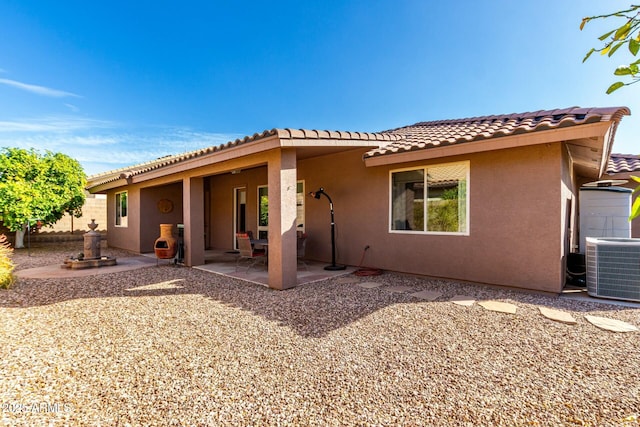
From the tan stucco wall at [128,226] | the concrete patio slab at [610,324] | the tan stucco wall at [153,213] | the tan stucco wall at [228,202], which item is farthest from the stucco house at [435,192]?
the tan stucco wall at [128,226]

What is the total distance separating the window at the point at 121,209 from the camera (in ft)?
45.4

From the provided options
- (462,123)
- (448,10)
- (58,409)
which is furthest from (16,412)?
(448,10)

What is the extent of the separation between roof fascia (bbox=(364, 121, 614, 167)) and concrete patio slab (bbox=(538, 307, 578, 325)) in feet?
9.06

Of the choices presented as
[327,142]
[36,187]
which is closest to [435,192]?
[327,142]

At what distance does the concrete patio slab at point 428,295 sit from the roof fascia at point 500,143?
2731 millimetres

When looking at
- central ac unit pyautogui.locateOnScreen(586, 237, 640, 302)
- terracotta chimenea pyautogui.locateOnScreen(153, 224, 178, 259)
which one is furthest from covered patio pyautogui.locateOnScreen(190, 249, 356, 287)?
central ac unit pyautogui.locateOnScreen(586, 237, 640, 302)

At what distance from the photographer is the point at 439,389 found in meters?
2.79

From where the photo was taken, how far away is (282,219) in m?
6.27

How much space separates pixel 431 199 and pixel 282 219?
3.41 m

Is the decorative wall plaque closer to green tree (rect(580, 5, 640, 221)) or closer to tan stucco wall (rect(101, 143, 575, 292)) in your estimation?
tan stucco wall (rect(101, 143, 575, 292))

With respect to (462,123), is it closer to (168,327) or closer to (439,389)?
(439,389)

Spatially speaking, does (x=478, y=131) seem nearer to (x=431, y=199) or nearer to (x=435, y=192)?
(x=435, y=192)

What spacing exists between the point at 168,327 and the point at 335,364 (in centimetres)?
248

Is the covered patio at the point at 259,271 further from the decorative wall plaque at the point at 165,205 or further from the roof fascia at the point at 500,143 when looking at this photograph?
the decorative wall plaque at the point at 165,205
